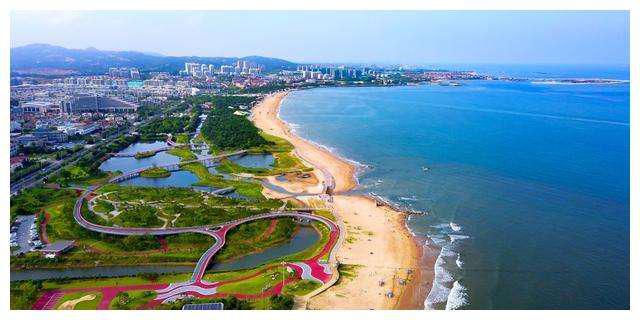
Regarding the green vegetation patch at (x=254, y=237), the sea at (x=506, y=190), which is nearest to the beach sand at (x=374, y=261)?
the sea at (x=506, y=190)

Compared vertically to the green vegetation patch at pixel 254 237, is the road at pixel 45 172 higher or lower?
higher

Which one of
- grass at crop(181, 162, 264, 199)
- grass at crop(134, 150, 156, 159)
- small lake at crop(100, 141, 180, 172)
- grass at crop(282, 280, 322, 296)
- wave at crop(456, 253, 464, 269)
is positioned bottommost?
grass at crop(282, 280, 322, 296)

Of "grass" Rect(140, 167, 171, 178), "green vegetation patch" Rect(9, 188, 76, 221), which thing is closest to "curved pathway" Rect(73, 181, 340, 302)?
"green vegetation patch" Rect(9, 188, 76, 221)

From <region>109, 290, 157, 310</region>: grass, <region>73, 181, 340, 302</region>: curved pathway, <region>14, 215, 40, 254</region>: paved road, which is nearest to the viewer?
<region>109, 290, 157, 310</region>: grass

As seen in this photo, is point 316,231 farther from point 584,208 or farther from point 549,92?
point 549,92

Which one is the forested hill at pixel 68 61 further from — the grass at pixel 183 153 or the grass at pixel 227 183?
the grass at pixel 227 183

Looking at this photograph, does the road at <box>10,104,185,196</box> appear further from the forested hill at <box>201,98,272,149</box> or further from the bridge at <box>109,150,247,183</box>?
the forested hill at <box>201,98,272,149</box>
